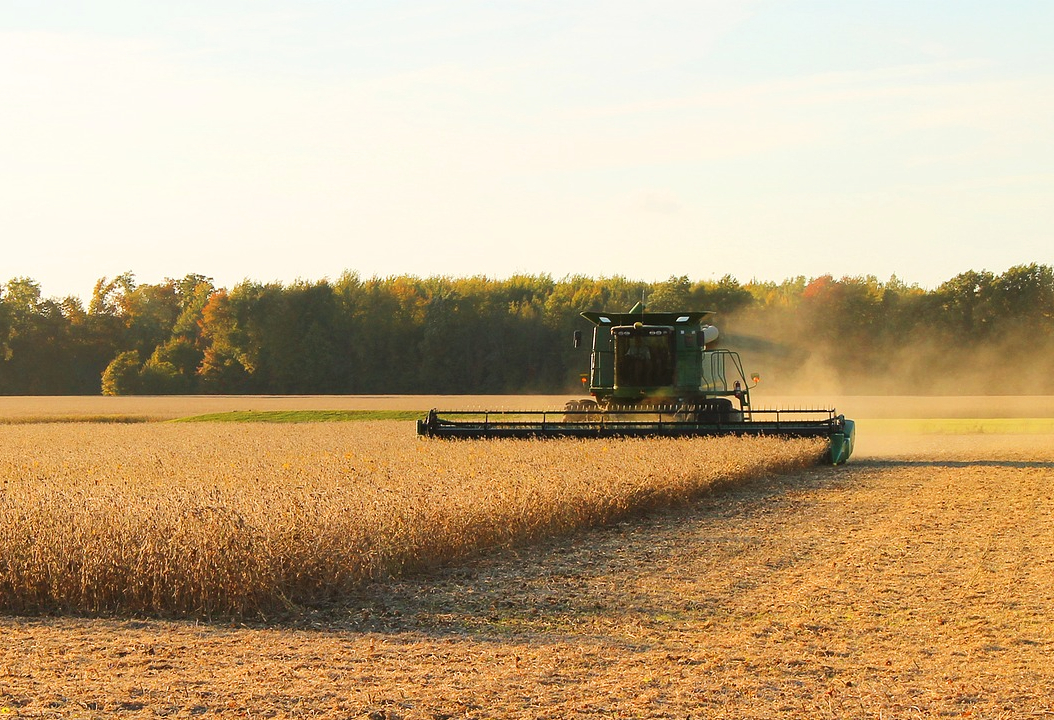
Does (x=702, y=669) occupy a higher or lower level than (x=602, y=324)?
lower

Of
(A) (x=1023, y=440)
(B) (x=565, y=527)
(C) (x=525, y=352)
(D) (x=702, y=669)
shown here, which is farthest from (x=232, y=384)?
(D) (x=702, y=669)

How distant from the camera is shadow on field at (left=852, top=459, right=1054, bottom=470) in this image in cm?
2030

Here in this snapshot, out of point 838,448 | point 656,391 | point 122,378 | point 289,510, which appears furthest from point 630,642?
point 122,378

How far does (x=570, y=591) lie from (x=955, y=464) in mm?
13509

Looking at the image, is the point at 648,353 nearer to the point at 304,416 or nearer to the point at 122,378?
the point at 304,416

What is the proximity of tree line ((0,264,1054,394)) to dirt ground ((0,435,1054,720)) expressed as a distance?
39.3 metres

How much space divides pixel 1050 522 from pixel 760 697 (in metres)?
7.86

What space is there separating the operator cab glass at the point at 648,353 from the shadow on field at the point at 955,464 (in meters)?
3.66

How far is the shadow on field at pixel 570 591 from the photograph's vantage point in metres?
8.09

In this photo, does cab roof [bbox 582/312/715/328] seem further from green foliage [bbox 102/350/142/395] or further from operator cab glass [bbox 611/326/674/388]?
green foliage [bbox 102/350/142/395]

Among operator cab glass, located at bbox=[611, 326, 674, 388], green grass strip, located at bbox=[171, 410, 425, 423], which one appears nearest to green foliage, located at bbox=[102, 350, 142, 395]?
green grass strip, located at bbox=[171, 410, 425, 423]

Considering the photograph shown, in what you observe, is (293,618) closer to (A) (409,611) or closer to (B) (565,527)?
(A) (409,611)

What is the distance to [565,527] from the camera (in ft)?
40.3

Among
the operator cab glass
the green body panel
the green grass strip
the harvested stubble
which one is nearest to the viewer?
the harvested stubble
